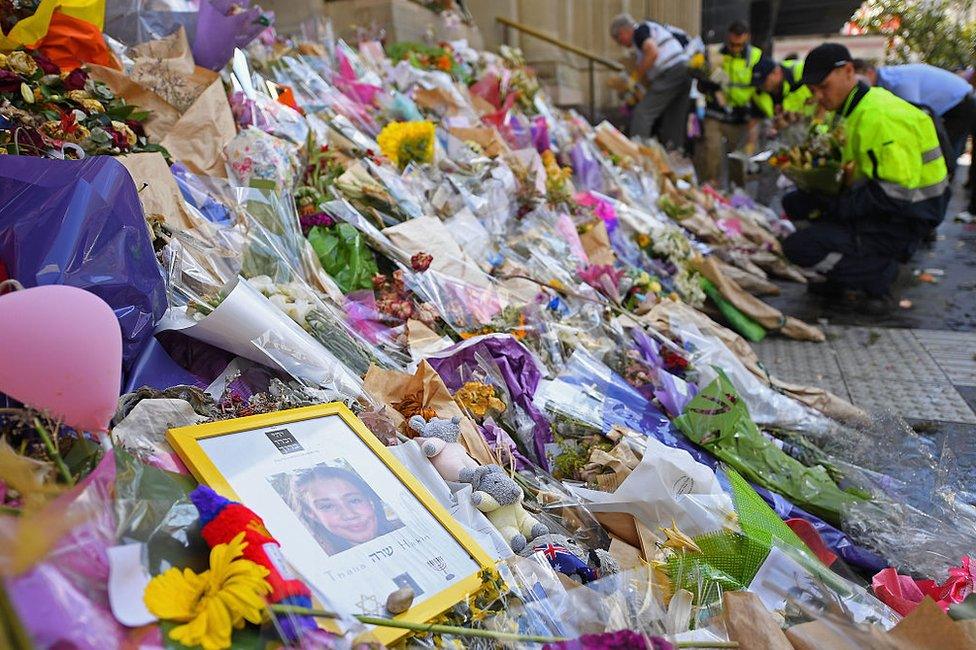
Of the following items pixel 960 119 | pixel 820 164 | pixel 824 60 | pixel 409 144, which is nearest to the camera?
pixel 409 144

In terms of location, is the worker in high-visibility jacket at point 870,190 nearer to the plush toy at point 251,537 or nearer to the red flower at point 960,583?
the red flower at point 960,583

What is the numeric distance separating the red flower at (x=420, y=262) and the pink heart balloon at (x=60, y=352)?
67.3 inches

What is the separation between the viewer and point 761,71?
342 inches

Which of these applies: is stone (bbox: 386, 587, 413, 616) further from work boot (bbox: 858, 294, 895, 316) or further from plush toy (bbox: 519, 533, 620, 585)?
work boot (bbox: 858, 294, 895, 316)

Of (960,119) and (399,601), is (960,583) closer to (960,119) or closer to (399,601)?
(399,601)

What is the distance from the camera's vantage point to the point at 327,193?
3.42 m

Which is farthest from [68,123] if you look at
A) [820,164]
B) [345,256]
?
[820,164]

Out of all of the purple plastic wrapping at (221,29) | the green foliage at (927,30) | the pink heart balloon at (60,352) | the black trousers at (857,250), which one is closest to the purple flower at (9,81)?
the purple plastic wrapping at (221,29)

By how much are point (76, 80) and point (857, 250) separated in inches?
198

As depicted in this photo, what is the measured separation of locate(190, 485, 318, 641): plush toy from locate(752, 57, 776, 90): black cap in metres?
8.97

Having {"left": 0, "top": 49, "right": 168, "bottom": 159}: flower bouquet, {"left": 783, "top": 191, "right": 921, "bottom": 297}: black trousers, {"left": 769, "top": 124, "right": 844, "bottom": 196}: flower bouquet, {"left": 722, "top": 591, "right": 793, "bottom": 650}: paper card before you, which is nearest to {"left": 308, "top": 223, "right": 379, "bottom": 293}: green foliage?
{"left": 0, "top": 49, "right": 168, "bottom": 159}: flower bouquet

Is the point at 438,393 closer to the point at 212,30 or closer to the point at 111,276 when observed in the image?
the point at 111,276

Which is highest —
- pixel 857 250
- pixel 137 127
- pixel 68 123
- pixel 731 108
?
pixel 68 123

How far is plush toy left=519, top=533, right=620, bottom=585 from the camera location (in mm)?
1666
